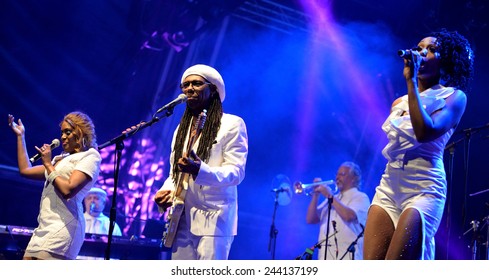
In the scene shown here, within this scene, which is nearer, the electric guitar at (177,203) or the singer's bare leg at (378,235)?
the singer's bare leg at (378,235)

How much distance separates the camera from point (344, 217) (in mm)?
7801

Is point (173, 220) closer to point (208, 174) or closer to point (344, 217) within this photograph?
point (208, 174)

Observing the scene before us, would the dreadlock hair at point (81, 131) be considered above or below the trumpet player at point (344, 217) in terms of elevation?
below

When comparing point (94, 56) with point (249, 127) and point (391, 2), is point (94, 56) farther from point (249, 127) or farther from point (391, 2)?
point (391, 2)

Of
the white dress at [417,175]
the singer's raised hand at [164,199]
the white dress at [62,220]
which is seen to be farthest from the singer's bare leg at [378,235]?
the white dress at [62,220]

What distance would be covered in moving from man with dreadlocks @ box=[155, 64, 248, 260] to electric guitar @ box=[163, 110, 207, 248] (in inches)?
1.4

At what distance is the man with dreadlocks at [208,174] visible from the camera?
396 centimetres

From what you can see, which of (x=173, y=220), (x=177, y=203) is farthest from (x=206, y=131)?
(x=173, y=220)

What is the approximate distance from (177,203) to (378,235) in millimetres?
1402

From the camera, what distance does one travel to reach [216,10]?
9.70 meters

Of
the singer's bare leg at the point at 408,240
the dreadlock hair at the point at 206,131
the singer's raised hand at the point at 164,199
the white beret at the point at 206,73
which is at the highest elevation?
the white beret at the point at 206,73

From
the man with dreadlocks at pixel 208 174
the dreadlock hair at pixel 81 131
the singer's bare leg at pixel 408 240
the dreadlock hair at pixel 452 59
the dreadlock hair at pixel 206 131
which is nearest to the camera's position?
the singer's bare leg at pixel 408 240

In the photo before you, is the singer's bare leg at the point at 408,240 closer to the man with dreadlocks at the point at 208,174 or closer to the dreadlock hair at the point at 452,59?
the dreadlock hair at the point at 452,59

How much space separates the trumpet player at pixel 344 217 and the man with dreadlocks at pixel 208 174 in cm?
350
